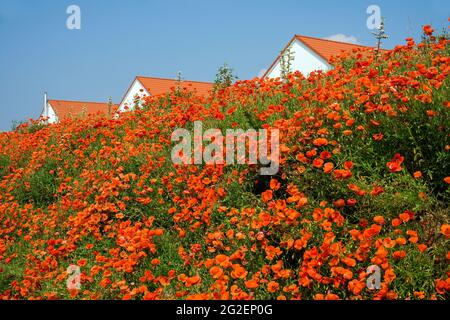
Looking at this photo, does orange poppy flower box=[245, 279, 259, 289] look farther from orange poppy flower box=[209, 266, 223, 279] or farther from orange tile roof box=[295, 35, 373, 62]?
orange tile roof box=[295, 35, 373, 62]

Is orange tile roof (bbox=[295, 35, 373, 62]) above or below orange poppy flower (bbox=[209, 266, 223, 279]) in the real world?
above

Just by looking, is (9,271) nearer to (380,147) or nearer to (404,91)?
(380,147)

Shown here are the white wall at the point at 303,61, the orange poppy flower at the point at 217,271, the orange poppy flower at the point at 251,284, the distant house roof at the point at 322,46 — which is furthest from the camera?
the distant house roof at the point at 322,46

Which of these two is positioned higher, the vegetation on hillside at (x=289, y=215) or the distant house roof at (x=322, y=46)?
the distant house roof at (x=322, y=46)

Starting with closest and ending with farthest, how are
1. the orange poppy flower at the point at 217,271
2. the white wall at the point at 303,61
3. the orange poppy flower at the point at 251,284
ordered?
1. the orange poppy flower at the point at 251,284
2. the orange poppy flower at the point at 217,271
3. the white wall at the point at 303,61

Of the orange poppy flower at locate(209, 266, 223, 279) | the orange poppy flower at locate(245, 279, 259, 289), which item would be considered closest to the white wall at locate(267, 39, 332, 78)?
the orange poppy flower at locate(209, 266, 223, 279)

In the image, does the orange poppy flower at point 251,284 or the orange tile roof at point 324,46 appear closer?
the orange poppy flower at point 251,284

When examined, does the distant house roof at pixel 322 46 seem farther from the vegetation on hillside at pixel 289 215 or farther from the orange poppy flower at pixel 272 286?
the orange poppy flower at pixel 272 286

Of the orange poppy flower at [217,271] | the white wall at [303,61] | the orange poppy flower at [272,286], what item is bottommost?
the orange poppy flower at [272,286]

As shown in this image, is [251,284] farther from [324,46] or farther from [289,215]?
[324,46]

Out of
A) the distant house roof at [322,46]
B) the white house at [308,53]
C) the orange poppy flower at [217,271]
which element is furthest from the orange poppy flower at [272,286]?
the distant house roof at [322,46]

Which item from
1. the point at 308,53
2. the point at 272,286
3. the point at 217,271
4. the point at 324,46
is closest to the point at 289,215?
the point at 272,286

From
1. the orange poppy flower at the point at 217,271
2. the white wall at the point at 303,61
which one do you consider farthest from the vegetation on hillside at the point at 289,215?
the white wall at the point at 303,61

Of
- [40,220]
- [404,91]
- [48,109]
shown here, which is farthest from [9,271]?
[48,109]
